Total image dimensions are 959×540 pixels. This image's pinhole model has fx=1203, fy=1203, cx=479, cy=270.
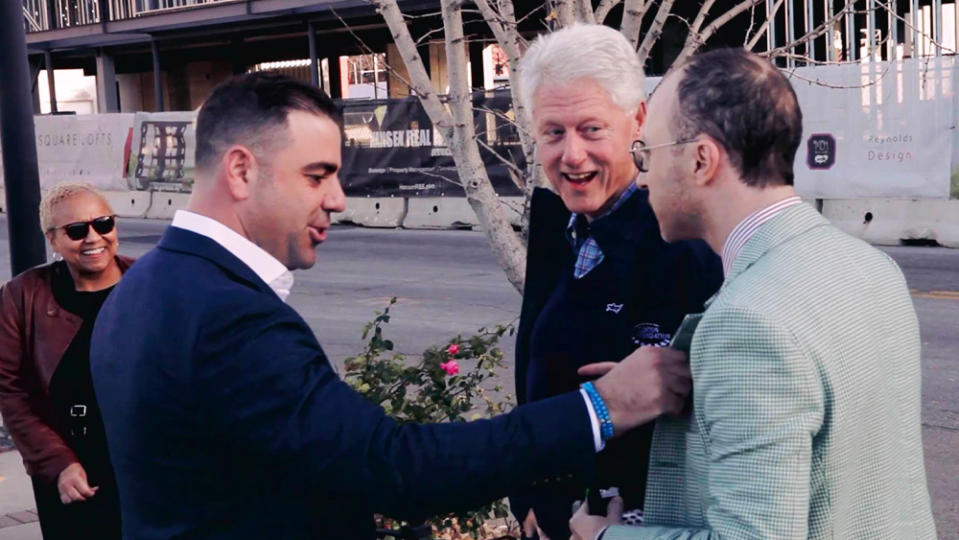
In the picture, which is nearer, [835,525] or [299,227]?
[835,525]

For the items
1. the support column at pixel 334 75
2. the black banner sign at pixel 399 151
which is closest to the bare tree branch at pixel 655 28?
the black banner sign at pixel 399 151

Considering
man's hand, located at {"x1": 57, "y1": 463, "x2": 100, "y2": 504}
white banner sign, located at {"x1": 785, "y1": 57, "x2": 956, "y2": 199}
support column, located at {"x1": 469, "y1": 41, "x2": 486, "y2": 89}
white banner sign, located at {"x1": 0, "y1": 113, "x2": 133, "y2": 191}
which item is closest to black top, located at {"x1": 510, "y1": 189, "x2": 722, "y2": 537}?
man's hand, located at {"x1": 57, "y1": 463, "x2": 100, "y2": 504}

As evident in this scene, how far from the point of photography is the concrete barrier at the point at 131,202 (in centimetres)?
2553

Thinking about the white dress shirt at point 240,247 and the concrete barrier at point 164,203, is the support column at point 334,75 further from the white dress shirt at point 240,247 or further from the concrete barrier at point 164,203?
the white dress shirt at point 240,247

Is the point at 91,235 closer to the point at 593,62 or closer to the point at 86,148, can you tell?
the point at 593,62

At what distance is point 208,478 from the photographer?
2.09 metres

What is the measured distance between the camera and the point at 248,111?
7.39 feet

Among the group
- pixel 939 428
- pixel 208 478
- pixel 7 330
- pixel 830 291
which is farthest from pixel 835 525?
pixel 939 428

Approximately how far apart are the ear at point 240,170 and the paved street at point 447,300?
4378mm

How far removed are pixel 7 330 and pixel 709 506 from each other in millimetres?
3385

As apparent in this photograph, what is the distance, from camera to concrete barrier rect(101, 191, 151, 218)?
25531mm

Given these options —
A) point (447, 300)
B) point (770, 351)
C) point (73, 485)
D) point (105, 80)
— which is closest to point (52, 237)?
point (73, 485)

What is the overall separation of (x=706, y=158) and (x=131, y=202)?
2519 cm

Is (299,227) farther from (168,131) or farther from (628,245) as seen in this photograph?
(168,131)
